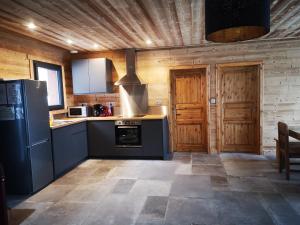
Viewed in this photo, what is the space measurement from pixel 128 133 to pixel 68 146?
4.08 feet

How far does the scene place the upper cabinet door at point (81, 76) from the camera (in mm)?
5199

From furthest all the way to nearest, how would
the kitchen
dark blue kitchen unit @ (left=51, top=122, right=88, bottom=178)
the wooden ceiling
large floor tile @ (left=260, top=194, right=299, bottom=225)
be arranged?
dark blue kitchen unit @ (left=51, top=122, right=88, bottom=178)
the kitchen
the wooden ceiling
large floor tile @ (left=260, top=194, right=299, bottom=225)

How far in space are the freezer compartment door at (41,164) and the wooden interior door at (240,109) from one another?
358 cm

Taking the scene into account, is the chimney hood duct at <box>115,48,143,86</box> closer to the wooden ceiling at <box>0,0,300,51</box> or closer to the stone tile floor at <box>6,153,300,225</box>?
the wooden ceiling at <box>0,0,300,51</box>

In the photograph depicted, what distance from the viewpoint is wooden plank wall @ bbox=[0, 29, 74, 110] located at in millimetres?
3568

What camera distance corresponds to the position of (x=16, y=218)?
8.82 ft

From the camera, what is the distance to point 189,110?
5.36 meters

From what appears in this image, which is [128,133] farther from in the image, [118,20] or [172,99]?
[118,20]

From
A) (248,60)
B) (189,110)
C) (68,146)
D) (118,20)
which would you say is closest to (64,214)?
(68,146)

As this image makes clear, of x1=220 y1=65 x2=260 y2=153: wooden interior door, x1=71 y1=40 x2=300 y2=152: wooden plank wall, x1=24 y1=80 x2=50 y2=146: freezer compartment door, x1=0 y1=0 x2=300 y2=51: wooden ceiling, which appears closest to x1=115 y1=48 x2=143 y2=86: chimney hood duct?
x1=71 y1=40 x2=300 y2=152: wooden plank wall

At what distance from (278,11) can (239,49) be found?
185cm

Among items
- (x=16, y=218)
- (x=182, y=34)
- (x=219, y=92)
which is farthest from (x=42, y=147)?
(x=219, y=92)

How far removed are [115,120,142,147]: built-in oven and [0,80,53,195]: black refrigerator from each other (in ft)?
5.70

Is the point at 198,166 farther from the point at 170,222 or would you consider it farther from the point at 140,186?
the point at 170,222
